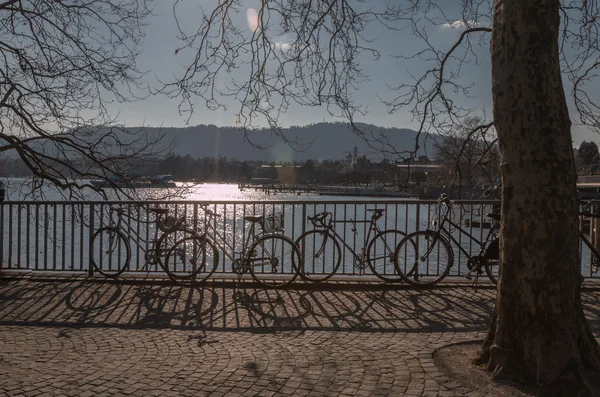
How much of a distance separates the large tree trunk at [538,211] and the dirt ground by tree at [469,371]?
11 cm

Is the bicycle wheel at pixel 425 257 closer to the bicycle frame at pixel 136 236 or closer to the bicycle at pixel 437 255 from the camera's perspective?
the bicycle at pixel 437 255

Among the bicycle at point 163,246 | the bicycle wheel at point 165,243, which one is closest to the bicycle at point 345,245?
the bicycle at point 163,246

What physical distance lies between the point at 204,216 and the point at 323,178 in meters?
43.0

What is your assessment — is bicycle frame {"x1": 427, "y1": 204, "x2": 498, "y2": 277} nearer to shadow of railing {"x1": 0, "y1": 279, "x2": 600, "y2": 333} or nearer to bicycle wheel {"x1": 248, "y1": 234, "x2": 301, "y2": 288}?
shadow of railing {"x1": 0, "y1": 279, "x2": 600, "y2": 333}

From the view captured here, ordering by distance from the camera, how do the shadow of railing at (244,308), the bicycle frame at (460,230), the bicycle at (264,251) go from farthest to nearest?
1. the bicycle at (264,251)
2. the bicycle frame at (460,230)
3. the shadow of railing at (244,308)

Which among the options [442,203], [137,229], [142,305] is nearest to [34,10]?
[137,229]

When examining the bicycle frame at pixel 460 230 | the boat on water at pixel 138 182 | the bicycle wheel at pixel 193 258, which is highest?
the boat on water at pixel 138 182

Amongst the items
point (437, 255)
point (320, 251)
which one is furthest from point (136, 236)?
point (437, 255)

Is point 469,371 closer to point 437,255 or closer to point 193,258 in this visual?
point 437,255

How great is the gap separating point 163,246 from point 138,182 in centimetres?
253

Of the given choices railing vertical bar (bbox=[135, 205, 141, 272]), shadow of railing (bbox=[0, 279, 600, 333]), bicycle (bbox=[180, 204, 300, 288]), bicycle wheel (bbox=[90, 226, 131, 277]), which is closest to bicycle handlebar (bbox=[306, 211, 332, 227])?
bicycle (bbox=[180, 204, 300, 288])

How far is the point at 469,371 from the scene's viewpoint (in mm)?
4348

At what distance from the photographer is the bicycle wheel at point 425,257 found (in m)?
8.16

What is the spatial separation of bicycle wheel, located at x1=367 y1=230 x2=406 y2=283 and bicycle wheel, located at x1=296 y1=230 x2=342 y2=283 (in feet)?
1.60
